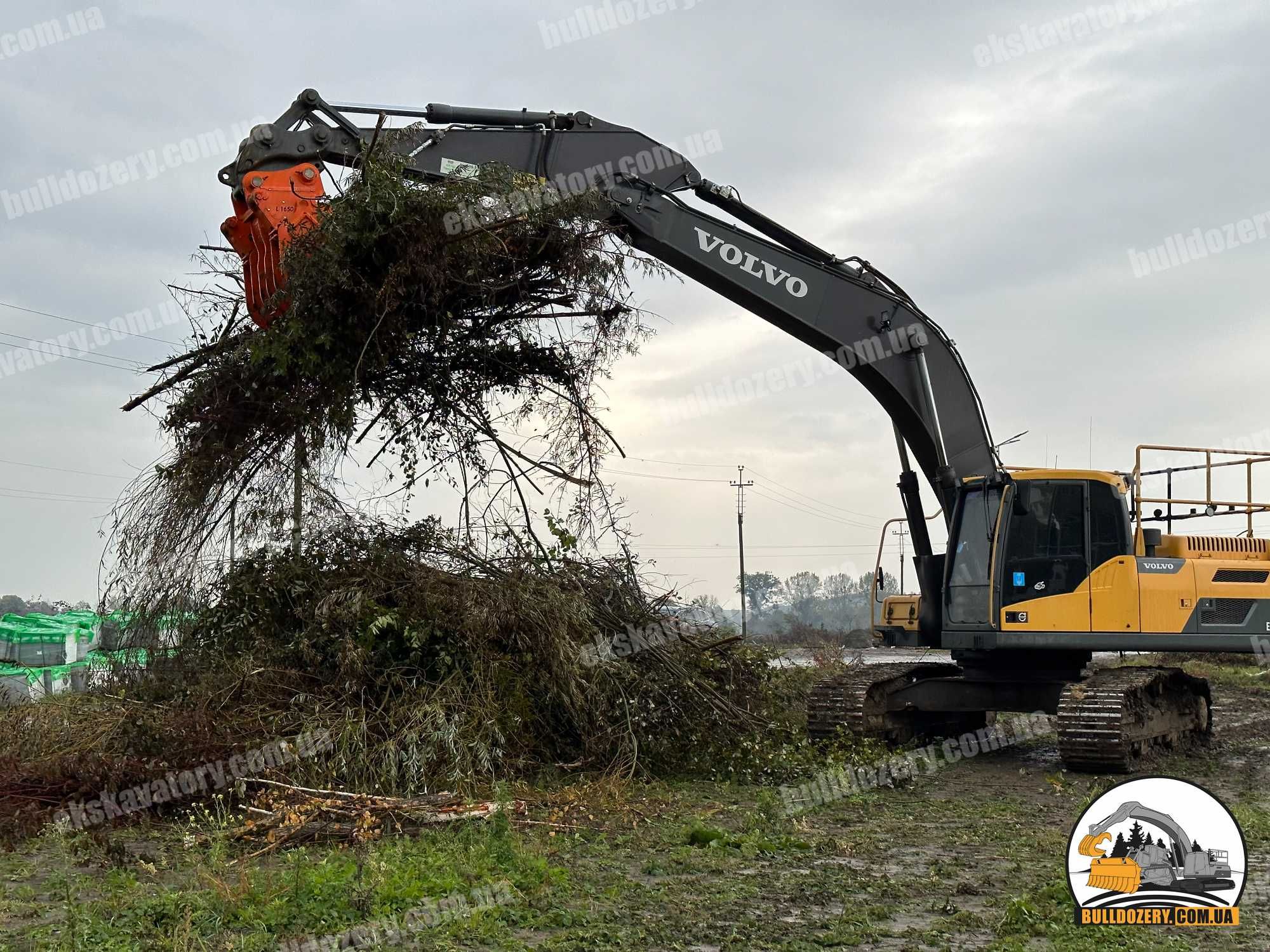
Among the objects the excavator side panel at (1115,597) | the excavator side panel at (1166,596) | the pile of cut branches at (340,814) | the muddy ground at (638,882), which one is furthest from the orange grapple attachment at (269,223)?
the excavator side panel at (1166,596)

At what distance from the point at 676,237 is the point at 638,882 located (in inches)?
211

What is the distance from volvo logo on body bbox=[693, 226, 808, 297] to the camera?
9.81 metres

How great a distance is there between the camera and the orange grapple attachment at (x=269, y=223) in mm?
8305

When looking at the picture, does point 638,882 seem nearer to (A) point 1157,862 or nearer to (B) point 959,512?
(A) point 1157,862

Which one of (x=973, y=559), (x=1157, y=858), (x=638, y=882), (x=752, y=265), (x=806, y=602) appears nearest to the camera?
(x=1157, y=858)

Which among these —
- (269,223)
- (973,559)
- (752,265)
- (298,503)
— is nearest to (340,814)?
(298,503)

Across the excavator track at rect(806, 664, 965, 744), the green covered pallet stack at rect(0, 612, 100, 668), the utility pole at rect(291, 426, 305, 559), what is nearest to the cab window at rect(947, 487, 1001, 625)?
the excavator track at rect(806, 664, 965, 744)

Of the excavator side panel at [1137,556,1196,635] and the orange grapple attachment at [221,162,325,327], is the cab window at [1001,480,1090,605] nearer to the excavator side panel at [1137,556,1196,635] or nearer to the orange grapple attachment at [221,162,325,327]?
the excavator side panel at [1137,556,1196,635]

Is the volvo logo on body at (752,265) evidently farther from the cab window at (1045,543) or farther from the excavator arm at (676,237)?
the cab window at (1045,543)

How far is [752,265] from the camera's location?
32.6ft

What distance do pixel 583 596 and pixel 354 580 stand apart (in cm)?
182

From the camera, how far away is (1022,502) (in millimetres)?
10109

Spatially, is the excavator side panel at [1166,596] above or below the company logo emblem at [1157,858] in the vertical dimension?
above

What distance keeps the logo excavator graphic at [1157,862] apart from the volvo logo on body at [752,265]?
576 cm
